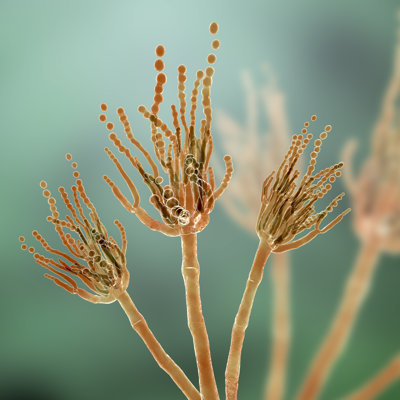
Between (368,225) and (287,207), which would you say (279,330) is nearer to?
(368,225)

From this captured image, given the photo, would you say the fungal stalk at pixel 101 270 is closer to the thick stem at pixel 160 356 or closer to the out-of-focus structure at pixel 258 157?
the thick stem at pixel 160 356

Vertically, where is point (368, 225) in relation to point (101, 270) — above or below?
below

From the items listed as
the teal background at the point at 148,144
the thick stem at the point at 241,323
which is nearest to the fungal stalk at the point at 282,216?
the thick stem at the point at 241,323

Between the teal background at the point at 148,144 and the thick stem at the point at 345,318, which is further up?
the teal background at the point at 148,144

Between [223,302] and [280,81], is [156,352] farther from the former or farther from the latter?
[280,81]

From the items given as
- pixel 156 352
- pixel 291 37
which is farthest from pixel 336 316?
pixel 291 37

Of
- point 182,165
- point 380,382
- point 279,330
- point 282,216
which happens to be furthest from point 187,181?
point 380,382

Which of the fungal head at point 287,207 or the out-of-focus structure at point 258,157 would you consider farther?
the out-of-focus structure at point 258,157
